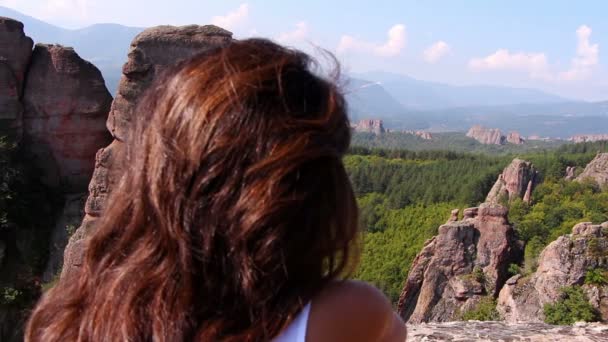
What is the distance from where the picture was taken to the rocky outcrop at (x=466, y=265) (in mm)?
15219

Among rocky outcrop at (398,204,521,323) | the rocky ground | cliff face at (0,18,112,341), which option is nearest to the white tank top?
the rocky ground

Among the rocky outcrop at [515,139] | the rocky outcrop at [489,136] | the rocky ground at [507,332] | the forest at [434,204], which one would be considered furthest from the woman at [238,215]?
the rocky outcrop at [515,139]

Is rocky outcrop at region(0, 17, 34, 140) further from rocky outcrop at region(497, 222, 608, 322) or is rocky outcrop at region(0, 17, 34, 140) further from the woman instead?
the woman

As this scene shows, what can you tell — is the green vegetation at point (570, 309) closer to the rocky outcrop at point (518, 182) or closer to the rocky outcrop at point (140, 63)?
the rocky outcrop at point (140, 63)

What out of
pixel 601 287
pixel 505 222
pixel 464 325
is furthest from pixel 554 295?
pixel 464 325

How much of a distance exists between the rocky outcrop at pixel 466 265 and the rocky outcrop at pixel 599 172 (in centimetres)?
1878

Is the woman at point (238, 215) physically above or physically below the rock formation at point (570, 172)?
above

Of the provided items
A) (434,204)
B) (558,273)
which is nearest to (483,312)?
(558,273)

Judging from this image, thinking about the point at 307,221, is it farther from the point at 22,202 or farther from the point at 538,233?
the point at 538,233

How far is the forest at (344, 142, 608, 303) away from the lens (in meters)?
25.1

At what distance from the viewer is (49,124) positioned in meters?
17.0

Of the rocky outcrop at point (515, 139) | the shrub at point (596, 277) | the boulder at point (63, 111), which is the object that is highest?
the boulder at point (63, 111)

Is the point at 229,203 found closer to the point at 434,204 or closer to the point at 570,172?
the point at 434,204

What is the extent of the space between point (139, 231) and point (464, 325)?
175 inches
